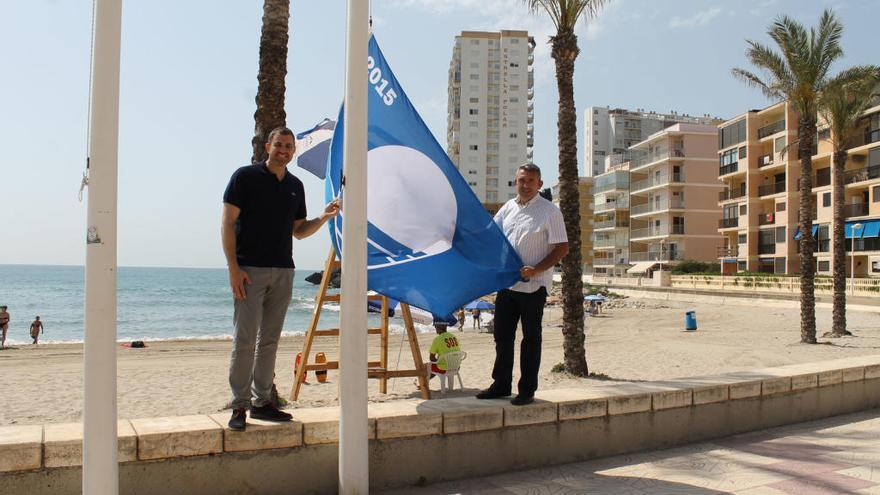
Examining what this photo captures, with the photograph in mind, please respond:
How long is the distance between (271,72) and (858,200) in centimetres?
5207

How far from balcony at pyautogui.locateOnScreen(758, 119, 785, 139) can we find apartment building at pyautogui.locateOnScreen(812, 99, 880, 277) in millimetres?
6072

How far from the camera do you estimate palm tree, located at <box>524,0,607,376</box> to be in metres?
10.8

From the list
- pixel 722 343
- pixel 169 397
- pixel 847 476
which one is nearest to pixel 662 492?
pixel 847 476

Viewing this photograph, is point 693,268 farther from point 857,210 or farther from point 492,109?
point 492,109

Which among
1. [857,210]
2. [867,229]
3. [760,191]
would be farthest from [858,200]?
[760,191]

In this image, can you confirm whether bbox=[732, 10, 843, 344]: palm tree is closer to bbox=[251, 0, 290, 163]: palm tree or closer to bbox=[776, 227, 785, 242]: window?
bbox=[251, 0, 290, 163]: palm tree

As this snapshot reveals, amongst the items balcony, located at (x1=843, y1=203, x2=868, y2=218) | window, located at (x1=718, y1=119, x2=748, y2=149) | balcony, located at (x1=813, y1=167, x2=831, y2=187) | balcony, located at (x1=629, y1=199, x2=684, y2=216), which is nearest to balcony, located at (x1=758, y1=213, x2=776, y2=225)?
balcony, located at (x1=813, y1=167, x2=831, y2=187)

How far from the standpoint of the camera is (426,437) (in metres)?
4.23

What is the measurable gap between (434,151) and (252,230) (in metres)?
1.55

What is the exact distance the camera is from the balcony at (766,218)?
57716 millimetres

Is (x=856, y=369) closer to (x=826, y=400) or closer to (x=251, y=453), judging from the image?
(x=826, y=400)

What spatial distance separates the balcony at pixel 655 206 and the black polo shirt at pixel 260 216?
72664mm

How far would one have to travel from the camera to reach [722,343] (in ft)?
65.0

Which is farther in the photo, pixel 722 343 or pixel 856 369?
pixel 722 343
